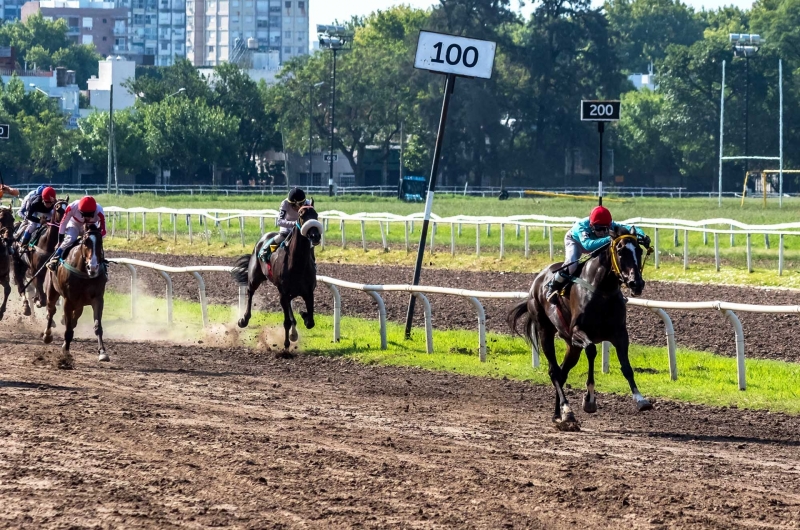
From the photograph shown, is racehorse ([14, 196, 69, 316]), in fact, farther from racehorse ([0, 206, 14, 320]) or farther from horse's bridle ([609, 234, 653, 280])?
horse's bridle ([609, 234, 653, 280])

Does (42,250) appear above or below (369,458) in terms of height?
above

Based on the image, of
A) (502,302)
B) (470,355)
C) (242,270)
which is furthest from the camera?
(502,302)

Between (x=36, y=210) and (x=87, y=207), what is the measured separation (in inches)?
124

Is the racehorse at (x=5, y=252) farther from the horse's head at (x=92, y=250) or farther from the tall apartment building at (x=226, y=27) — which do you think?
the tall apartment building at (x=226, y=27)

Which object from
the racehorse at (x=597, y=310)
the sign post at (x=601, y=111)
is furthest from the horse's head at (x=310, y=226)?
the racehorse at (x=597, y=310)

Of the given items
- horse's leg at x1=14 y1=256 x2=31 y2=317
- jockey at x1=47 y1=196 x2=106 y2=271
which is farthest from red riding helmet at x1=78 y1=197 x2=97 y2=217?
horse's leg at x1=14 y1=256 x2=31 y2=317

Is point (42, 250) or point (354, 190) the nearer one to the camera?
point (42, 250)

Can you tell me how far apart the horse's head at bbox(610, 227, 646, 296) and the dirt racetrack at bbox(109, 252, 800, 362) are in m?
4.62

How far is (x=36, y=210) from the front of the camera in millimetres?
16188

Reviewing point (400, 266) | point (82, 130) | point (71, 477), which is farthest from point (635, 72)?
point (71, 477)

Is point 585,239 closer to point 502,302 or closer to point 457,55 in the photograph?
point 457,55

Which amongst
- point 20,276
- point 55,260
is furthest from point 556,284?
point 20,276

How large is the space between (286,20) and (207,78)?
114583 millimetres

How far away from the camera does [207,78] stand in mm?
87000
